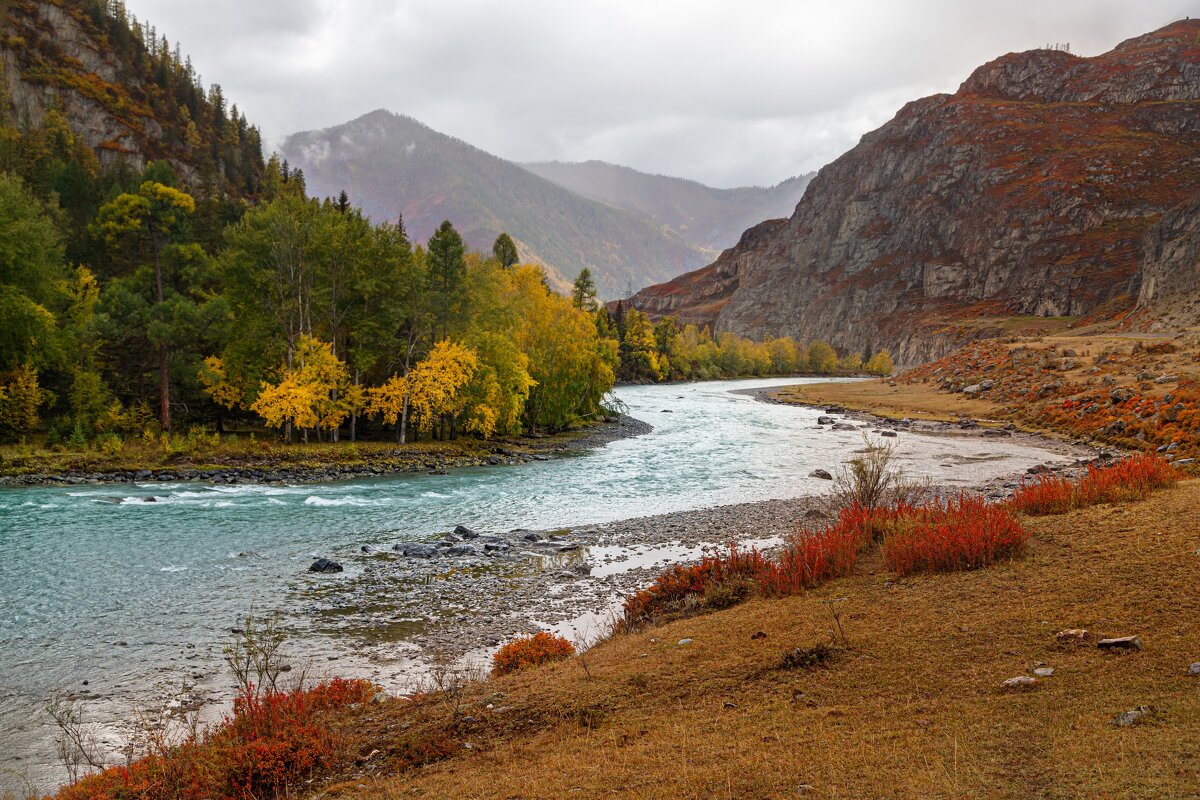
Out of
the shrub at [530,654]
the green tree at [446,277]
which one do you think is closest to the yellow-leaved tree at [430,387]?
the green tree at [446,277]

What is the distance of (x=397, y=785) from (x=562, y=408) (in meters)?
47.5

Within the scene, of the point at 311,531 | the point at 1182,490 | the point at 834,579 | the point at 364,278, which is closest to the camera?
the point at 834,579

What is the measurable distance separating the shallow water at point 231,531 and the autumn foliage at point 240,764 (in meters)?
3.27

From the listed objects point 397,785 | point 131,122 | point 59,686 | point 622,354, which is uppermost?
point 131,122

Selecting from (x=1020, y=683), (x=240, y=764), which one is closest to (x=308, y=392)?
(x=240, y=764)

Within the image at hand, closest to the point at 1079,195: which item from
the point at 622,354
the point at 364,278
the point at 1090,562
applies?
the point at 622,354

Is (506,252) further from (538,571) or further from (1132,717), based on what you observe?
(1132,717)

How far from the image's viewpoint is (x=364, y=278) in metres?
43.6

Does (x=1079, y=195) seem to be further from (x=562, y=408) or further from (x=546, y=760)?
(x=546, y=760)

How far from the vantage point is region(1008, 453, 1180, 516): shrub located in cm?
1346

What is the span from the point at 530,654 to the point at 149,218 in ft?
165

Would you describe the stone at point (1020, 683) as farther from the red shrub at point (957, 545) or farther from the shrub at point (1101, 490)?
the shrub at point (1101, 490)

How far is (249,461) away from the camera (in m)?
36.8

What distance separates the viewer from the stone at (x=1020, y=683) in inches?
256
